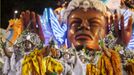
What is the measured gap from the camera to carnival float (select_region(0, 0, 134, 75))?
2.72 m

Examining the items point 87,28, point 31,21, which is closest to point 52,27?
point 31,21

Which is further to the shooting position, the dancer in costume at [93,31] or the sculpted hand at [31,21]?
the sculpted hand at [31,21]

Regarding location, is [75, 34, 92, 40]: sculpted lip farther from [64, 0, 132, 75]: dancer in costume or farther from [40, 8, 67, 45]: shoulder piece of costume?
[40, 8, 67, 45]: shoulder piece of costume

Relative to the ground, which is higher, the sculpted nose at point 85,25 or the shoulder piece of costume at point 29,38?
the sculpted nose at point 85,25

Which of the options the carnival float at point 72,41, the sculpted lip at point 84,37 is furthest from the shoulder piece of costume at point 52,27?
the sculpted lip at point 84,37

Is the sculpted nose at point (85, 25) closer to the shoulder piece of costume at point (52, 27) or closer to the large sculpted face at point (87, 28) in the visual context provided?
the large sculpted face at point (87, 28)

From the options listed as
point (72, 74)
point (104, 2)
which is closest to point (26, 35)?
point (72, 74)

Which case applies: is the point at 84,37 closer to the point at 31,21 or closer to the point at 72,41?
the point at 72,41

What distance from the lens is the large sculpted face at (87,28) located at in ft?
9.12

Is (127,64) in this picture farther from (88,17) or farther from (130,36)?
(88,17)

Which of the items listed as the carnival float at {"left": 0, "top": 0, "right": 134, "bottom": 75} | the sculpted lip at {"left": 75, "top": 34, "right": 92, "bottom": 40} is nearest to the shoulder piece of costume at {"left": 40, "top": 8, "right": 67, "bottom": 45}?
the carnival float at {"left": 0, "top": 0, "right": 134, "bottom": 75}

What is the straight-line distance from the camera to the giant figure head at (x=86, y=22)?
2.78m

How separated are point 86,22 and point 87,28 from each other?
51mm

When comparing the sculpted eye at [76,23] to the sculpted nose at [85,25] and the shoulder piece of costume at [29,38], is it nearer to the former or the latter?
the sculpted nose at [85,25]
